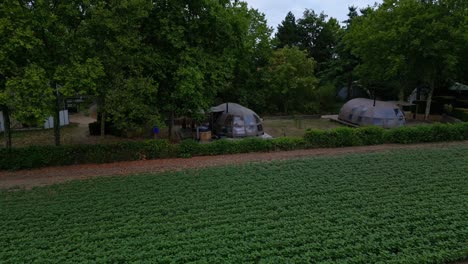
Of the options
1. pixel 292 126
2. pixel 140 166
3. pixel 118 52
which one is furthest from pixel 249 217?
pixel 292 126

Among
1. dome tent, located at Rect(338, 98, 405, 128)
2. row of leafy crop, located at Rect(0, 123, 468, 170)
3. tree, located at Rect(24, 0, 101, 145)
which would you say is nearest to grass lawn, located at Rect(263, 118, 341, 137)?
dome tent, located at Rect(338, 98, 405, 128)

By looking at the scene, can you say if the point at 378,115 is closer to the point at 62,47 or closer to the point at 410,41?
the point at 410,41

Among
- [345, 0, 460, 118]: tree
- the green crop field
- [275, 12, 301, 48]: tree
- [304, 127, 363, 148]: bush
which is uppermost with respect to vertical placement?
[275, 12, 301, 48]: tree

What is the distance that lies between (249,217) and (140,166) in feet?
21.1

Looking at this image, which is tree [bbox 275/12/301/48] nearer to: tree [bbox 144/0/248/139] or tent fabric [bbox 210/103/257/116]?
tent fabric [bbox 210/103/257/116]

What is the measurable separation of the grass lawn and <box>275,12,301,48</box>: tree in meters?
11.5

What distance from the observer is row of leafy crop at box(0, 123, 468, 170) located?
40.2 feet

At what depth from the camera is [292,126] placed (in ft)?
75.2

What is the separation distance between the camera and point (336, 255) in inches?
228

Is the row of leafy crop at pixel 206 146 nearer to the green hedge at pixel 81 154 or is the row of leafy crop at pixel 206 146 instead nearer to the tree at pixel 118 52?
the green hedge at pixel 81 154

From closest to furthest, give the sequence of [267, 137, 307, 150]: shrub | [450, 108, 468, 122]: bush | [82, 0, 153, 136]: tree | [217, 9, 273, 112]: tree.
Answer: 1. [82, 0, 153, 136]: tree
2. [267, 137, 307, 150]: shrub
3. [450, 108, 468, 122]: bush
4. [217, 9, 273, 112]: tree

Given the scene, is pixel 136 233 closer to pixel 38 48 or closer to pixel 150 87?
pixel 150 87

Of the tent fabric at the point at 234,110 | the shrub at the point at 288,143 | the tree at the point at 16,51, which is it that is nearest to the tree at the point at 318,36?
the tent fabric at the point at 234,110

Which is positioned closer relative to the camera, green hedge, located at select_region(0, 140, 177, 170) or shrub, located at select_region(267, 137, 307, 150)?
green hedge, located at select_region(0, 140, 177, 170)
